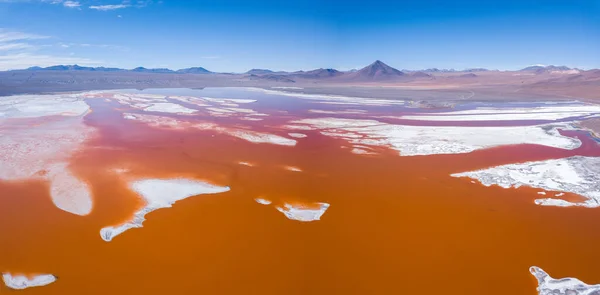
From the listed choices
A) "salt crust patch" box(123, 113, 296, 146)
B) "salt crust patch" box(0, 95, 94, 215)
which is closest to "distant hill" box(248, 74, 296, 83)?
"salt crust patch" box(123, 113, 296, 146)

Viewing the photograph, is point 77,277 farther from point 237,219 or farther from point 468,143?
point 468,143

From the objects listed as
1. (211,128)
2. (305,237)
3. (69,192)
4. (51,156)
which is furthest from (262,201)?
(211,128)

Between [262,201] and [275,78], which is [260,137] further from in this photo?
[275,78]

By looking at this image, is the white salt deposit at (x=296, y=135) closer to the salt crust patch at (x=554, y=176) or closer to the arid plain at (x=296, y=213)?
the arid plain at (x=296, y=213)

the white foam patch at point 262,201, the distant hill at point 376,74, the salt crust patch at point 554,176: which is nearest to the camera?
the white foam patch at point 262,201

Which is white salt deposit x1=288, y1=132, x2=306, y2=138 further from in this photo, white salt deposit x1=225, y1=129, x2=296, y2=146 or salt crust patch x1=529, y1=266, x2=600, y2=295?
salt crust patch x1=529, y1=266, x2=600, y2=295

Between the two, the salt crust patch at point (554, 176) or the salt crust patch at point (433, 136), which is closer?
the salt crust patch at point (554, 176)

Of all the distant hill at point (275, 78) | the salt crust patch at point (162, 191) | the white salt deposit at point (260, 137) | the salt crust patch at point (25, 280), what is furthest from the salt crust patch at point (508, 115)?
the distant hill at point (275, 78)
